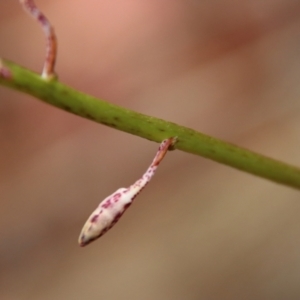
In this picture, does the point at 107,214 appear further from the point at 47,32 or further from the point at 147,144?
the point at 147,144

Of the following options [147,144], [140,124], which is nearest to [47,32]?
[140,124]

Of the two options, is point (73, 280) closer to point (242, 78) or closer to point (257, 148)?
point (257, 148)

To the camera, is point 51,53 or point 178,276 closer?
point 51,53

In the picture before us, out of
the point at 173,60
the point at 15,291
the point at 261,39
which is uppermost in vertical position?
the point at 261,39

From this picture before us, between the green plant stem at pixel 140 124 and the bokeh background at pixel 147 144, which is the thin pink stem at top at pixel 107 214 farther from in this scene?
the bokeh background at pixel 147 144

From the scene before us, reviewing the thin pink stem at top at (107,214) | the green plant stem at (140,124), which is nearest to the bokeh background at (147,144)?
the green plant stem at (140,124)

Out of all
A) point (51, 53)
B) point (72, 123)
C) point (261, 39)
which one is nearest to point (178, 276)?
point (72, 123)
